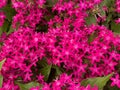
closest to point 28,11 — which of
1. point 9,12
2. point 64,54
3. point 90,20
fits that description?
point 9,12

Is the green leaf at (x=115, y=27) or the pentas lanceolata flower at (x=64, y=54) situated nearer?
the pentas lanceolata flower at (x=64, y=54)

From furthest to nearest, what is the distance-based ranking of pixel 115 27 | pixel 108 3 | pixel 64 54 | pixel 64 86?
pixel 108 3 < pixel 115 27 < pixel 64 54 < pixel 64 86

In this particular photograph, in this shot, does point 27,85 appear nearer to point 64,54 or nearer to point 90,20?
point 64,54

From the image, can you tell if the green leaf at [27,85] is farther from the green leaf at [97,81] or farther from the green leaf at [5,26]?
the green leaf at [5,26]

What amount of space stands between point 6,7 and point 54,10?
1.53 ft

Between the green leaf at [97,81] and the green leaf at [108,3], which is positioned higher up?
the green leaf at [108,3]

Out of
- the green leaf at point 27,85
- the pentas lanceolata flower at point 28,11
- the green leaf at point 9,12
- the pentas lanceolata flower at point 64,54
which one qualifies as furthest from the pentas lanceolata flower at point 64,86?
the green leaf at point 9,12

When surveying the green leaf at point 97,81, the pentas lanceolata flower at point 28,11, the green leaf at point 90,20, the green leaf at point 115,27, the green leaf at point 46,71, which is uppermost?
the pentas lanceolata flower at point 28,11

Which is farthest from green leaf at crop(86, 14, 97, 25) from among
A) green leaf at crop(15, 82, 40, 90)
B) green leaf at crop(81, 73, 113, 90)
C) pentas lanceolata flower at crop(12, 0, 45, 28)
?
green leaf at crop(15, 82, 40, 90)

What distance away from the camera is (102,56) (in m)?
2.18

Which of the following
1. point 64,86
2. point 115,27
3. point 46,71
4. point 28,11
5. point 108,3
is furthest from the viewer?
point 108,3

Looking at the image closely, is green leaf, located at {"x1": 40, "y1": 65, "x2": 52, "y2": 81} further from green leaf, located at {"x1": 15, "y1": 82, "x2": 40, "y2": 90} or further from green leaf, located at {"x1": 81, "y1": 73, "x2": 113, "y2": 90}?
green leaf, located at {"x1": 81, "y1": 73, "x2": 113, "y2": 90}

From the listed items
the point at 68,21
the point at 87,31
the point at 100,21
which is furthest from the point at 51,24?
the point at 100,21

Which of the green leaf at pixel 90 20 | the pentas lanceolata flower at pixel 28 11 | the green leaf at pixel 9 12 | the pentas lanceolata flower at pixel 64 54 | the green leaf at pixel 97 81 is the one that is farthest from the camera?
the green leaf at pixel 9 12
